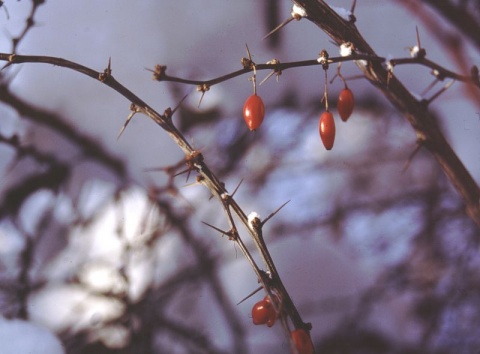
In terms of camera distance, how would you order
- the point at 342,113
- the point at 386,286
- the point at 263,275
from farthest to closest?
the point at 386,286 → the point at 342,113 → the point at 263,275

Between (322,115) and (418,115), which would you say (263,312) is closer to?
(322,115)

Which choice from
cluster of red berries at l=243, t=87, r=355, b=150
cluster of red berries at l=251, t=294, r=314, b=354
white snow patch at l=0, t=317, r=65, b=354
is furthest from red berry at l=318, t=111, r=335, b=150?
white snow patch at l=0, t=317, r=65, b=354

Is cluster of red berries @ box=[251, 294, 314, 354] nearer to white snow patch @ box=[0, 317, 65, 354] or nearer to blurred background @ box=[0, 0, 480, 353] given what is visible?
blurred background @ box=[0, 0, 480, 353]

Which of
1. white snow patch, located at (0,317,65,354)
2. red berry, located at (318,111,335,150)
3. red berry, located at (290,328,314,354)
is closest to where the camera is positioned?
red berry, located at (290,328,314,354)

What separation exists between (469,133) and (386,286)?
0.43 metres

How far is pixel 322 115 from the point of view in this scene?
721mm

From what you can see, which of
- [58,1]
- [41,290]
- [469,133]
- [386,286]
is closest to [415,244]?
[386,286]

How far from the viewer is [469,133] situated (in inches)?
42.9

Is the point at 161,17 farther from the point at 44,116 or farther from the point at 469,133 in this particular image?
the point at 469,133

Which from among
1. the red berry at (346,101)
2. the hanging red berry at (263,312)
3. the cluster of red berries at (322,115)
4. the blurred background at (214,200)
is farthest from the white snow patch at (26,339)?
the red berry at (346,101)

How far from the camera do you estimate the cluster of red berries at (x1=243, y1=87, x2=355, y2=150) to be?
0.69 meters

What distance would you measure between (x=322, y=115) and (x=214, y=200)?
41 cm

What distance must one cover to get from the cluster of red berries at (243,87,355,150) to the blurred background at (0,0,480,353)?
333mm

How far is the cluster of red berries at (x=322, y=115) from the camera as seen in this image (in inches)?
27.2
